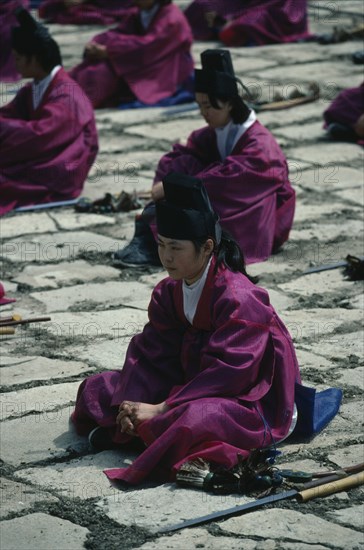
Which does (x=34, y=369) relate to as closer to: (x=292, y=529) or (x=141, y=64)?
(x=292, y=529)

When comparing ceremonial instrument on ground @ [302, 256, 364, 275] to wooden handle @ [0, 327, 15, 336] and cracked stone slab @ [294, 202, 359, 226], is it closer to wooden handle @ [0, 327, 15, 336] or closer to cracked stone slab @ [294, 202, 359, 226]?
cracked stone slab @ [294, 202, 359, 226]

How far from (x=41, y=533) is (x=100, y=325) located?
2379 mm

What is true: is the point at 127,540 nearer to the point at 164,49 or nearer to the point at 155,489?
the point at 155,489

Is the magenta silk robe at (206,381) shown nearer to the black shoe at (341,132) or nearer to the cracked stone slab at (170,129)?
the cracked stone slab at (170,129)

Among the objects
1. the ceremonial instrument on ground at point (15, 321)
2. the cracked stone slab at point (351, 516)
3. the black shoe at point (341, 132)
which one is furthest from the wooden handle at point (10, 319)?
the black shoe at point (341, 132)

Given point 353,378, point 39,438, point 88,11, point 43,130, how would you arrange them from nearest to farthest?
Answer: point 39,438 → point 353,378 → point 43,130 → point 88,11

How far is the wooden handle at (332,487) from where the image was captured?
4.39m

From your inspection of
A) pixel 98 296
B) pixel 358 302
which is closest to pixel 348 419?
pixel 358 302

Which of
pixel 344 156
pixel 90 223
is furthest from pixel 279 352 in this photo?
pixel 344 156

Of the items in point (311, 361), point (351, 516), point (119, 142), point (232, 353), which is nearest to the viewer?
point (351, 516)

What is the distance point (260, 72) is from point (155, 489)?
8.33 meters

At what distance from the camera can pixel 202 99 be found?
723 cm

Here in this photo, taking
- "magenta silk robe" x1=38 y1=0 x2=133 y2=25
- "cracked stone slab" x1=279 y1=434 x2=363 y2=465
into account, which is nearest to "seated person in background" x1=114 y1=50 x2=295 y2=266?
"cracked stone slab" x1=279 y1=434 x2=363 y2=465

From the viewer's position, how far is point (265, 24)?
13.7 metres
